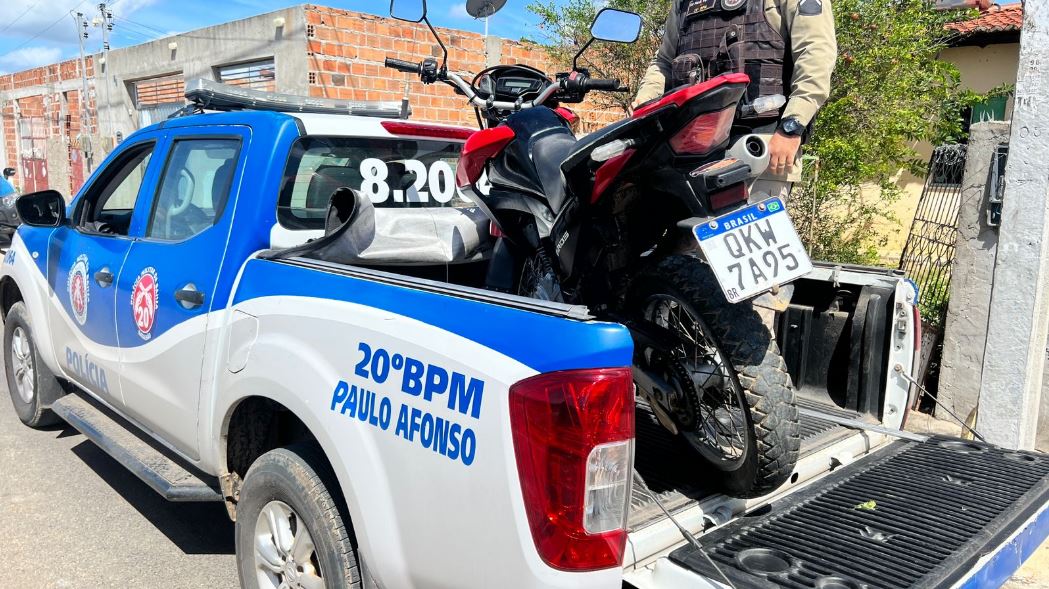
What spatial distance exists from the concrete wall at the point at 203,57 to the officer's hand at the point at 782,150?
8169mm

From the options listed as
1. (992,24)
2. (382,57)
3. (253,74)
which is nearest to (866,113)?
(382,57)

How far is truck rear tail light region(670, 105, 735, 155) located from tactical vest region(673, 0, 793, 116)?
146 cm

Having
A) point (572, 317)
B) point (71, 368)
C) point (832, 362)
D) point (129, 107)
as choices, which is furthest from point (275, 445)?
point (129, 107)

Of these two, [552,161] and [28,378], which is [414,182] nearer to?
[552,161]

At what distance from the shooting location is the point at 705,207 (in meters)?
2.52

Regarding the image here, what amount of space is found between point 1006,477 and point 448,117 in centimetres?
958

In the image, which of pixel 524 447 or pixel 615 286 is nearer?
pixel 524 447

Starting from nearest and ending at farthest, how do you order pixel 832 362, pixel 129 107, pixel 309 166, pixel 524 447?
pixel 524 447 → pixel 309 166 → pixel 832 362 → pixel 129 107

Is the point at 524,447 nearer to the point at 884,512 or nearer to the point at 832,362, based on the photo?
the point at 884,512

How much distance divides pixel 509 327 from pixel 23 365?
14.5 ft

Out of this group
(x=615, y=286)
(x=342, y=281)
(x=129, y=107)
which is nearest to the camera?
(x=342, y=281)

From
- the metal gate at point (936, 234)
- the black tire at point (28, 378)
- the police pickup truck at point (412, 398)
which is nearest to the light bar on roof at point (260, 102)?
the police pickup truck at point (412, 398)

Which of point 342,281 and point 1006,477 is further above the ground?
point 342,281

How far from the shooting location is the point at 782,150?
11.1 feet
